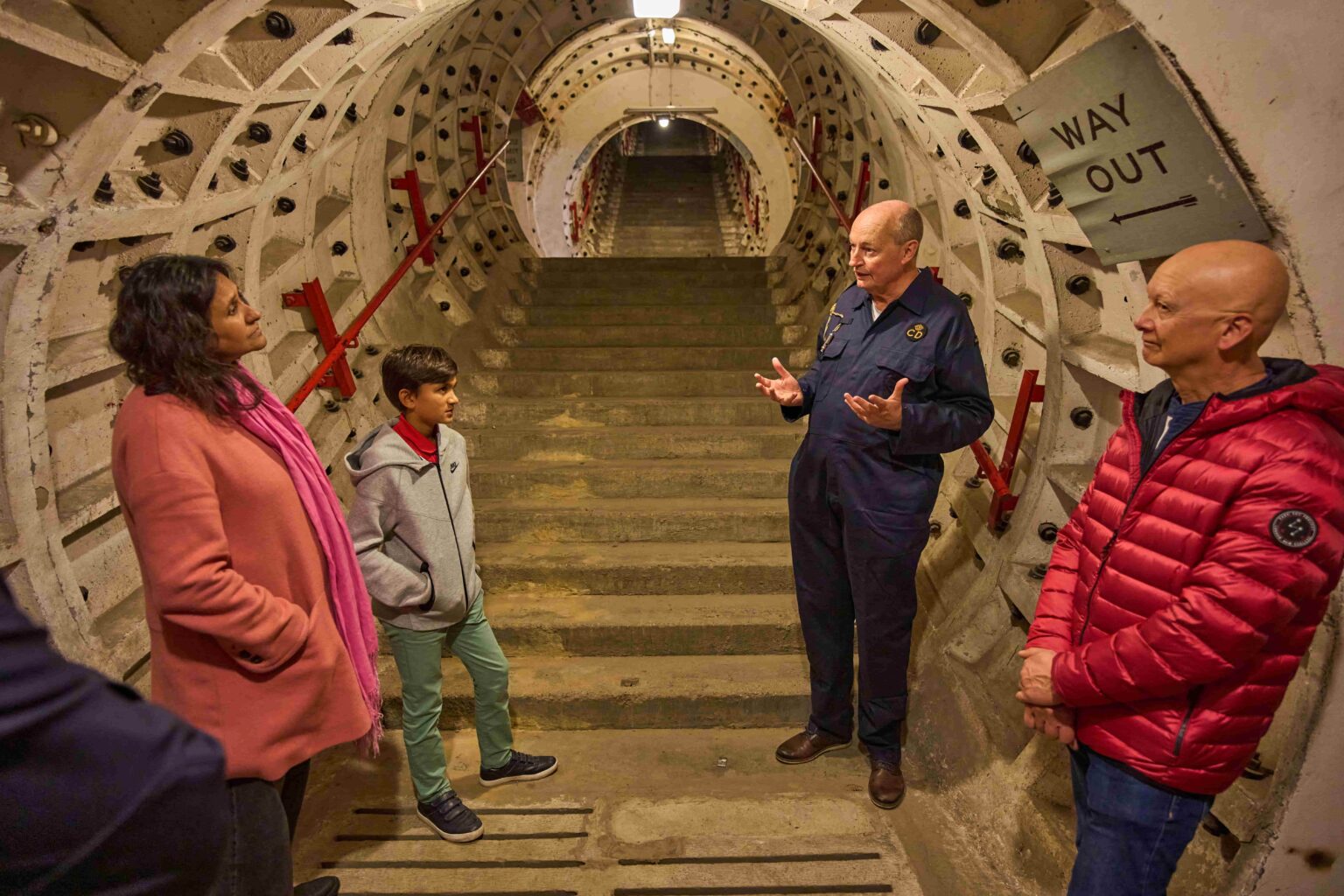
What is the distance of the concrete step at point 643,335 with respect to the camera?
6.18 m

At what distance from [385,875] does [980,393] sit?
2.70 meters

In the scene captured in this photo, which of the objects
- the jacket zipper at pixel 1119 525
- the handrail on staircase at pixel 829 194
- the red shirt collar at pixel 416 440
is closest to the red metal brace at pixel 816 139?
the handrail on staircase at pixel 829 194

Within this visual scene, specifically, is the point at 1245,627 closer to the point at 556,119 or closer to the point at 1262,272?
the point at 1262,272

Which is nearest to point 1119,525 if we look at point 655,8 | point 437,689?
point 437,689

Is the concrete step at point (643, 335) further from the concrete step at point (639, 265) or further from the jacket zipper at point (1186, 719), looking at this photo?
the jacket zipper at point (1186, 719)

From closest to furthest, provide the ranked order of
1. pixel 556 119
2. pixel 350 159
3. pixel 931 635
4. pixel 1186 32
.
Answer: pixel 1186 32
pixel 931 635
pixel 350 159
pixel 556 119

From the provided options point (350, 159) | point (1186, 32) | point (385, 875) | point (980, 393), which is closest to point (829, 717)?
point (980, 393)

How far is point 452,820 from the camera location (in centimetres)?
268

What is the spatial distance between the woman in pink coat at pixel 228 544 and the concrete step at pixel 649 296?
5150 mm

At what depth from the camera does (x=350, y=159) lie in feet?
14.7

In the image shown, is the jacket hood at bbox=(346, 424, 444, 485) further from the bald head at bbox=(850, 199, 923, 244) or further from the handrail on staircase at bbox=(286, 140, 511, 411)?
the bald head at bbox=(850, 199, 923, 244)

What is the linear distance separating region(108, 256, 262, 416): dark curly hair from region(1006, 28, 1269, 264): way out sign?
2.28 m

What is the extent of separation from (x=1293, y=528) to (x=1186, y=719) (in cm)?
47

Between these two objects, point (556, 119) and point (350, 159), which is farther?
point (556, 119)
